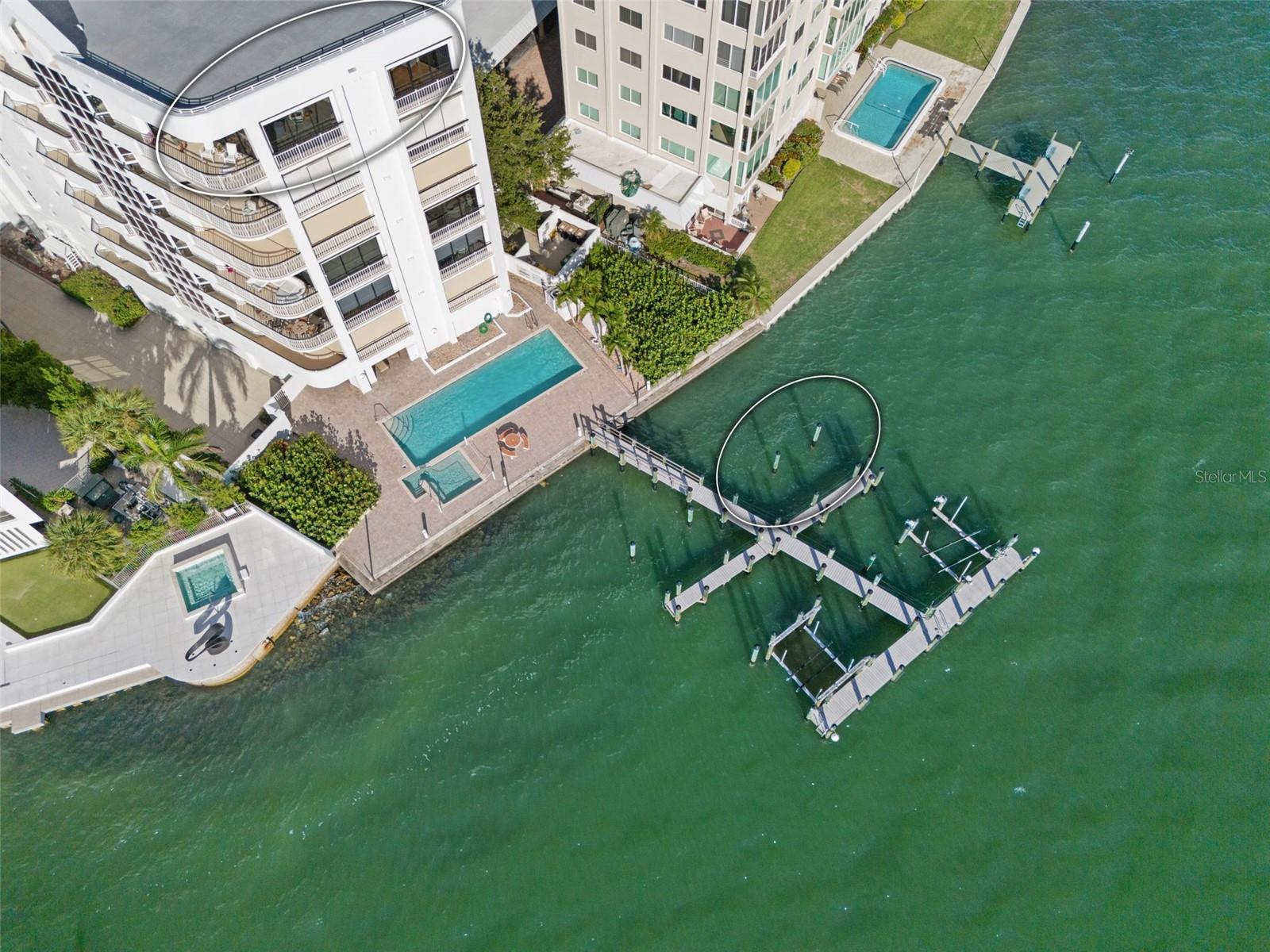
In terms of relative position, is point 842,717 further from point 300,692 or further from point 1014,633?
point 300,692

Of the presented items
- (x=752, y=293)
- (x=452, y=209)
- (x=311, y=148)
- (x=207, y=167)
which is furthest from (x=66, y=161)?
(x=752, y=293)

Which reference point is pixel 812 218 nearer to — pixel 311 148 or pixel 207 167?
pixel 311 148

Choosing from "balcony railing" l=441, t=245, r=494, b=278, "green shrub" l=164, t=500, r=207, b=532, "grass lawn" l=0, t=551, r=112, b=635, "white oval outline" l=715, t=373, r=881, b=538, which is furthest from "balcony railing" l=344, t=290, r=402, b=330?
"white oval outline" l=715, t=373, r=881, b=538

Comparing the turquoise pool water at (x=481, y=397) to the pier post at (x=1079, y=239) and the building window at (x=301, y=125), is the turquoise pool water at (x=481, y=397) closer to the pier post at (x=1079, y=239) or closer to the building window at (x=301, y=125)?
the building window at (x=301, y=125)

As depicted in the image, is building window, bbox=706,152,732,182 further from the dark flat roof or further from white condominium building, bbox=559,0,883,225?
the dark flat roof

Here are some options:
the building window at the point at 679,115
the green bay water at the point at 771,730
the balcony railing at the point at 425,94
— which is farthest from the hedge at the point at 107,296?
the building window at the point at 679,115

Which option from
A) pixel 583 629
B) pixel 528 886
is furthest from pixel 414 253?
pixel 528 886

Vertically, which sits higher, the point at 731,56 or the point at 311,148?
the point at 311,148
